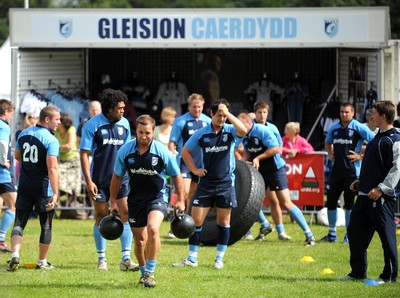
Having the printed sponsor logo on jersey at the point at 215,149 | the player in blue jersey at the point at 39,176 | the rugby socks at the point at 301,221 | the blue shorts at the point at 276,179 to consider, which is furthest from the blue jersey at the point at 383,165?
the blue shorts at the point at 276,179

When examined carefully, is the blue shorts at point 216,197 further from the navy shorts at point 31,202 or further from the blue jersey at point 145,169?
the navy shorts at point 31,202

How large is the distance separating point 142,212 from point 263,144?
16.0 ft

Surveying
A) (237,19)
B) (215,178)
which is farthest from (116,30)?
(215,178)

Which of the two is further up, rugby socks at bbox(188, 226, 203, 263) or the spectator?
the spectator

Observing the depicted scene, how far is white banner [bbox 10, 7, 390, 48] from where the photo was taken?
18609 millimetres

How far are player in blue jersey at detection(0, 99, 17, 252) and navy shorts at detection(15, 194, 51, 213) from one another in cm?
148

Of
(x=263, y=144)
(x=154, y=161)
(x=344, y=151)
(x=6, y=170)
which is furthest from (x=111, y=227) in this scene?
(x=344, y=151)

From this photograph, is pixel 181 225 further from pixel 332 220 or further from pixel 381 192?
pixel 332 220

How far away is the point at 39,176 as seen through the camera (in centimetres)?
1244

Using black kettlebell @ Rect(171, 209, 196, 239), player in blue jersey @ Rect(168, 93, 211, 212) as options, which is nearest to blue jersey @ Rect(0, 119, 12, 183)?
player in blue jersey @ Rect(168, 93, 211, 212)

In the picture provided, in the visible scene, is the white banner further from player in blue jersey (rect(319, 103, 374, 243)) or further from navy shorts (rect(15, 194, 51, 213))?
navy shorts (rect(15, 194, 51, 213))

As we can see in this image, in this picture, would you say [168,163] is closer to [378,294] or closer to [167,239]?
[378,294]

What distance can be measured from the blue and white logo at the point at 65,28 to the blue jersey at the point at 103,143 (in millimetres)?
6908

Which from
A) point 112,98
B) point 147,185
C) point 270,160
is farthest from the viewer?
point 270,160
